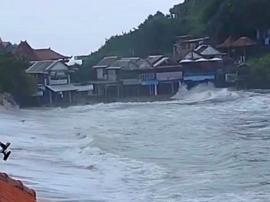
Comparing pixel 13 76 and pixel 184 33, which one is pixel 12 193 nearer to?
pixel 13 76

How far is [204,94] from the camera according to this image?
37156mm

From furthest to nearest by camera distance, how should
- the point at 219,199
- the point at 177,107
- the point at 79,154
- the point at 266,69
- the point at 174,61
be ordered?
the point at 174,61 → the point at 266,69 → the point at 177,107 → the point at 79,154 → the point at 219,199

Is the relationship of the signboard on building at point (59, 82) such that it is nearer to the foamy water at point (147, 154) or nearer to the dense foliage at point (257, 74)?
the dense foliage at point (257, 74)

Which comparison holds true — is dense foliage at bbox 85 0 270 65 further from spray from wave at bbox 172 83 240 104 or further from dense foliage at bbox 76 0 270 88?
spray from wave at bbox 172 83 240 104

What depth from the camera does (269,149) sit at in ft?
49.0

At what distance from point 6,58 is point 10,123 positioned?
1138 cm

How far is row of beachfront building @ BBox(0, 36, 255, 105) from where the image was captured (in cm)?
3934

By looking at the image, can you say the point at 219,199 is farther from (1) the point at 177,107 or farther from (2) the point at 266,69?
(2) the point at 266,69

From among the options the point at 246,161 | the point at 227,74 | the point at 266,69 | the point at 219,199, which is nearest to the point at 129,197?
the point at 219,199

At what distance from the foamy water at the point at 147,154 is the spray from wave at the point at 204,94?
432 centimetres

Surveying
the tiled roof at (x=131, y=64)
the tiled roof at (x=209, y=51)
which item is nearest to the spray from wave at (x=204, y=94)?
the tiled roof at (x=209, y=51)

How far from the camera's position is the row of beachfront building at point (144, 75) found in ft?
129

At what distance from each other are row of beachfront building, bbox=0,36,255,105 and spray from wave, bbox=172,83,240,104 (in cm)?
47

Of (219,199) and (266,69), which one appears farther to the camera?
(266,69)
